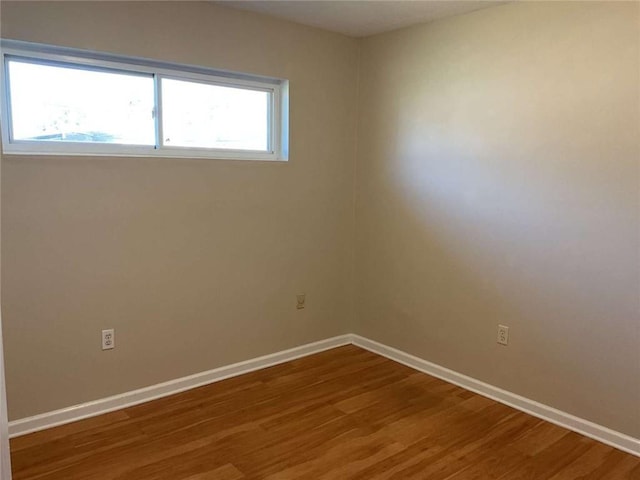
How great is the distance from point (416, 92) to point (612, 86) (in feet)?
4.07

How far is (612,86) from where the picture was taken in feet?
7.91

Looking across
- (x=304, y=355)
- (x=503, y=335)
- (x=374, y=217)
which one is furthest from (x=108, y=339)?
(x=503, y=335)

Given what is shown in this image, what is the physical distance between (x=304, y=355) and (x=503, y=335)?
1443 millimetres

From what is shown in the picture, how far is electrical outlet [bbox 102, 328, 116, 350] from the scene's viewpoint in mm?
2785

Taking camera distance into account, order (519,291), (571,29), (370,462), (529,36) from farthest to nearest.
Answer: (519,291), (529,36), (571,29), (370,462)

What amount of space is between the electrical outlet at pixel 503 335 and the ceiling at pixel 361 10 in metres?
1.89

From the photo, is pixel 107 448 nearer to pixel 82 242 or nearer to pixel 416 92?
pixel 82 242

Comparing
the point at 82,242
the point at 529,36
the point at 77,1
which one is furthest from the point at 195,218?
the point at 529,36

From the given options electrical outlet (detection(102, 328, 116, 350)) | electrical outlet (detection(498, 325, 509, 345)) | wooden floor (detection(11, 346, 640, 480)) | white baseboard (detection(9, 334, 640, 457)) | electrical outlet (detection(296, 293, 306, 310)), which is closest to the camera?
wooden floor (detection(11, 346, 640, 480))

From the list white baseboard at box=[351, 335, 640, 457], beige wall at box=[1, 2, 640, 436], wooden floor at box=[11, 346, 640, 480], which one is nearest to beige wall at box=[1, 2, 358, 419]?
beige wall at box=[1, 2, 640, 436]

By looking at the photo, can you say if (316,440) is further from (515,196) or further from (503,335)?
(515,196)

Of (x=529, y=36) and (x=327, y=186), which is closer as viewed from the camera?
(x=529, y=36)

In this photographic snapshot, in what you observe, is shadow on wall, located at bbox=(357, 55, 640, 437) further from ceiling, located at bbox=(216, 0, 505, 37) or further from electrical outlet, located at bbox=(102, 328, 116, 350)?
electrical outlet, located at bbox=(102, 328, 116, 350)

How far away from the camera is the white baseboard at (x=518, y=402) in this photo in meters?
2.53
